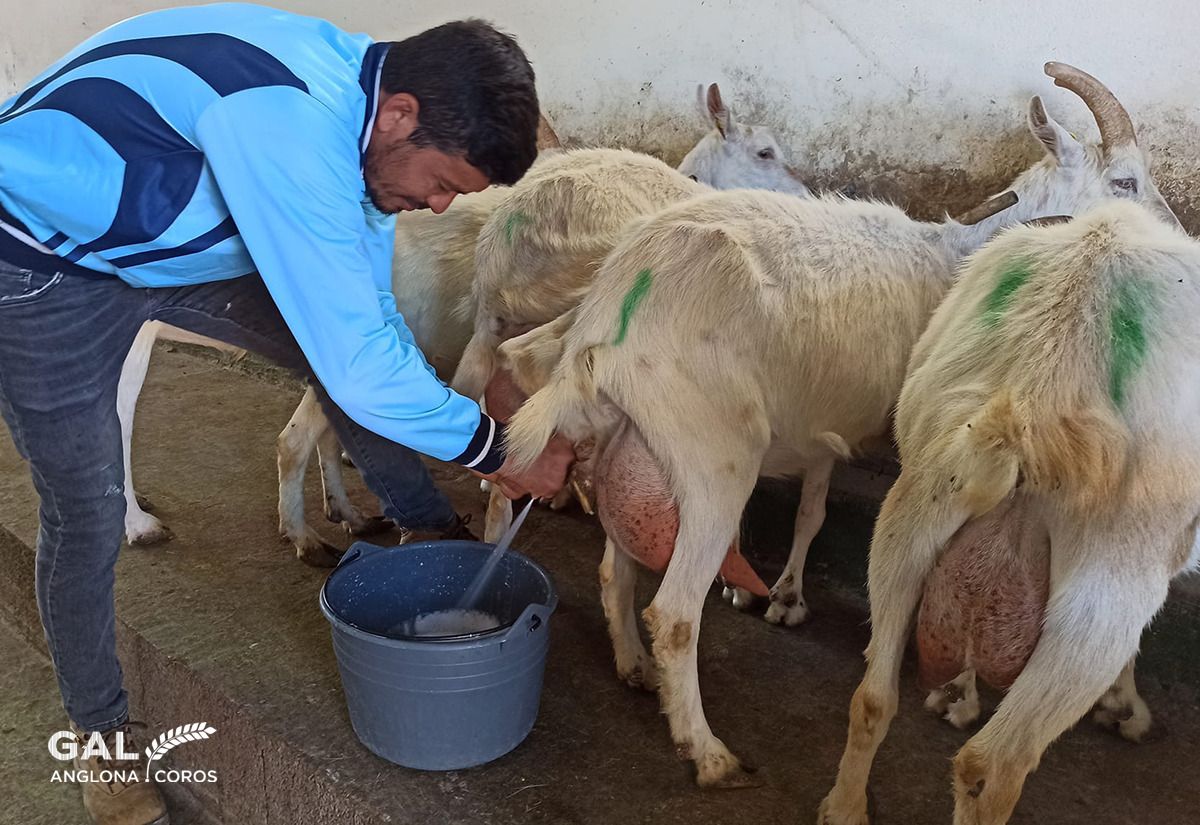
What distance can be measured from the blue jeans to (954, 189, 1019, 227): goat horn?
78.6 inches

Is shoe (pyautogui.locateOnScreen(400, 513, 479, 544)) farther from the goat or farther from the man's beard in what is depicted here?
the man's beard

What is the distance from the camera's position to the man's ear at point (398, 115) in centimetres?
195

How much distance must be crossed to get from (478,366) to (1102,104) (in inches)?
85.2

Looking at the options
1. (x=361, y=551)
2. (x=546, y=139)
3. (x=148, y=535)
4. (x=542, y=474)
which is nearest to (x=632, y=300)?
(x=542, y=474)

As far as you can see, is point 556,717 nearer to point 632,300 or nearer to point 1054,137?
point 632,300

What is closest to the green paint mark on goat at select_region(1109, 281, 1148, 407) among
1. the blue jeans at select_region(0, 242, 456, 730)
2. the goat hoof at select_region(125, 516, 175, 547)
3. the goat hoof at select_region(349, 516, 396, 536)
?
the blue jeans at select_region(0, 242, 456, 730)

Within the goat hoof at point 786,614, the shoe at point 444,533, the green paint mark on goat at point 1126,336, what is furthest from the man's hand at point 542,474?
the green paint mark on goat at point 1126,336

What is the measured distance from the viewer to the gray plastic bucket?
227cm

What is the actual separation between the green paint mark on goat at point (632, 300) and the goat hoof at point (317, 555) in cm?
152

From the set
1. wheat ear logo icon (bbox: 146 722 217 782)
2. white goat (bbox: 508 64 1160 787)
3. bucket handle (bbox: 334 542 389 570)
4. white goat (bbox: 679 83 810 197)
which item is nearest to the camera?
white goat (bbox: 508 64 1160 787)

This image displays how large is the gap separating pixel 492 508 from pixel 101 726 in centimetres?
135

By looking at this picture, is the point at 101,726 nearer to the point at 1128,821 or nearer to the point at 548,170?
the point at 548,170

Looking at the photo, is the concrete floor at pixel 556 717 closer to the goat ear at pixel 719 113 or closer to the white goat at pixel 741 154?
the white goat at pixel 741 154

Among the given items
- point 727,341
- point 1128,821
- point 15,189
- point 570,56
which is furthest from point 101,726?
point 570,56
